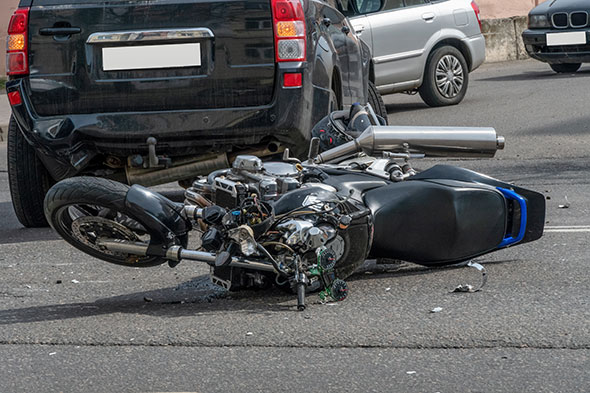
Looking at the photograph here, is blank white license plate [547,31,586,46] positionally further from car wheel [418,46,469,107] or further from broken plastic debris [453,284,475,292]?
broken plastic debris [453,284,475,292]

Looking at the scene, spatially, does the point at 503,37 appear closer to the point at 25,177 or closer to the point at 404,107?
the point at 404,107

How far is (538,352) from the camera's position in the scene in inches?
151

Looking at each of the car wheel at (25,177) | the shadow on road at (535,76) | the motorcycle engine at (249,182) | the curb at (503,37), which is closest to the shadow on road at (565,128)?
the shadow on road at (535,76)

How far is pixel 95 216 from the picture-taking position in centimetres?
469

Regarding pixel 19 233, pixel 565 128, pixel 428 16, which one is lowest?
pixel 565 128

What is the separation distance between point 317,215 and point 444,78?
973 cm

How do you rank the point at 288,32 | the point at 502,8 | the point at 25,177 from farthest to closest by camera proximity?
1. the point at 502,8
2. the point at 25,177
3. the point at 288,32

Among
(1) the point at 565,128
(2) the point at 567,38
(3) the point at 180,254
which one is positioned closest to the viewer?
(3) the point at 180,254

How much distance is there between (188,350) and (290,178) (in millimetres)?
1088

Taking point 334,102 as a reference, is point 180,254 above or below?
below

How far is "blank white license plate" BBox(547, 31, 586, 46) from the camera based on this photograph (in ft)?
51.8

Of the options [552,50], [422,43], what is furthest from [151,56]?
[552,50]

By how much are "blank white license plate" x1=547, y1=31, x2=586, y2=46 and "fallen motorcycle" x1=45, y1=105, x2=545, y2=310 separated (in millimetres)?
11165

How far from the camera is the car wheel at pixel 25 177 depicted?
6.89 metres
